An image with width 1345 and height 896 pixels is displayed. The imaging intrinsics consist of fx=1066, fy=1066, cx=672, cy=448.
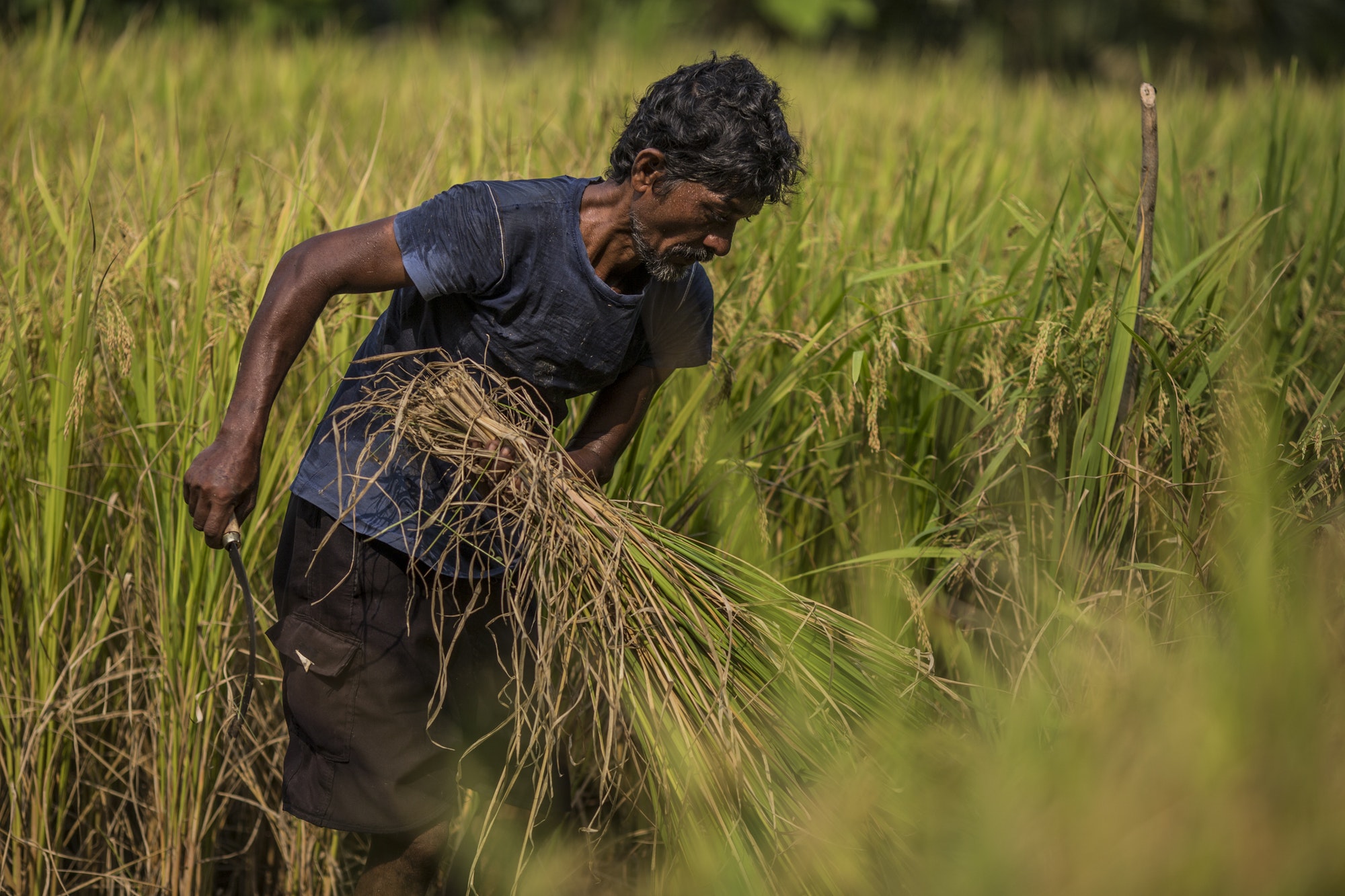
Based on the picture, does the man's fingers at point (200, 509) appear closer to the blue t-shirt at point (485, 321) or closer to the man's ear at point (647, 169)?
the blue t-shirt at point (485, 321)

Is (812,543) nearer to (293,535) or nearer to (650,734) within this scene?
(650,734)

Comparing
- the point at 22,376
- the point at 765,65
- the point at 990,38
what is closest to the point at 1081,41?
the point at 990,38

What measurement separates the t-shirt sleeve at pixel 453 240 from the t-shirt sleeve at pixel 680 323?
0.82 feet

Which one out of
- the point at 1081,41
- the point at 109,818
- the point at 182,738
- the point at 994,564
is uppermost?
the point at 1081,41

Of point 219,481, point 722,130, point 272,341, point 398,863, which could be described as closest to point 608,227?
point 722,130

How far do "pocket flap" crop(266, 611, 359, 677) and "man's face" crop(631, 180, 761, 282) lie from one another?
2.20 feet

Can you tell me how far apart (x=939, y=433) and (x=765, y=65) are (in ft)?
14.8

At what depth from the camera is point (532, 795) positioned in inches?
67.4

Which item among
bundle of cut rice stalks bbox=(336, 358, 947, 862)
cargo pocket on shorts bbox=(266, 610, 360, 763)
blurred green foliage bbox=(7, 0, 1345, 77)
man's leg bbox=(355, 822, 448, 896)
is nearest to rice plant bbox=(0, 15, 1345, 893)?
bundle of cut rice stalks bbox=(336, 358, 947, 862)

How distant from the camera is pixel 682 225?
1.38 metres

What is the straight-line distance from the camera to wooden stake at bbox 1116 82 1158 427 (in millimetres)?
1643

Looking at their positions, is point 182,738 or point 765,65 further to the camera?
point 765,65

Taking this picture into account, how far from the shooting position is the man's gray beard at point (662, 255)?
1392 mm

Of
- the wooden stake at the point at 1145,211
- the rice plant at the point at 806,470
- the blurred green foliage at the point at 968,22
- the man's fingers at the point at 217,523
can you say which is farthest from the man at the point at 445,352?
the blurred green foliage at the point at 968,22
